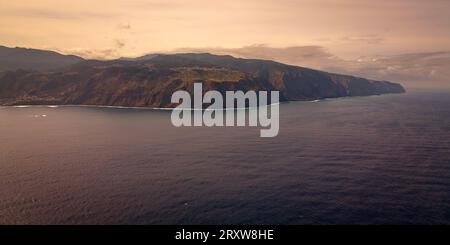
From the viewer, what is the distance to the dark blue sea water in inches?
2746

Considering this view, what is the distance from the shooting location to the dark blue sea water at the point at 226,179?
2746 inches

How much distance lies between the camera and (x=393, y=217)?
6750 cm

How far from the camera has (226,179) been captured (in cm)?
9306
